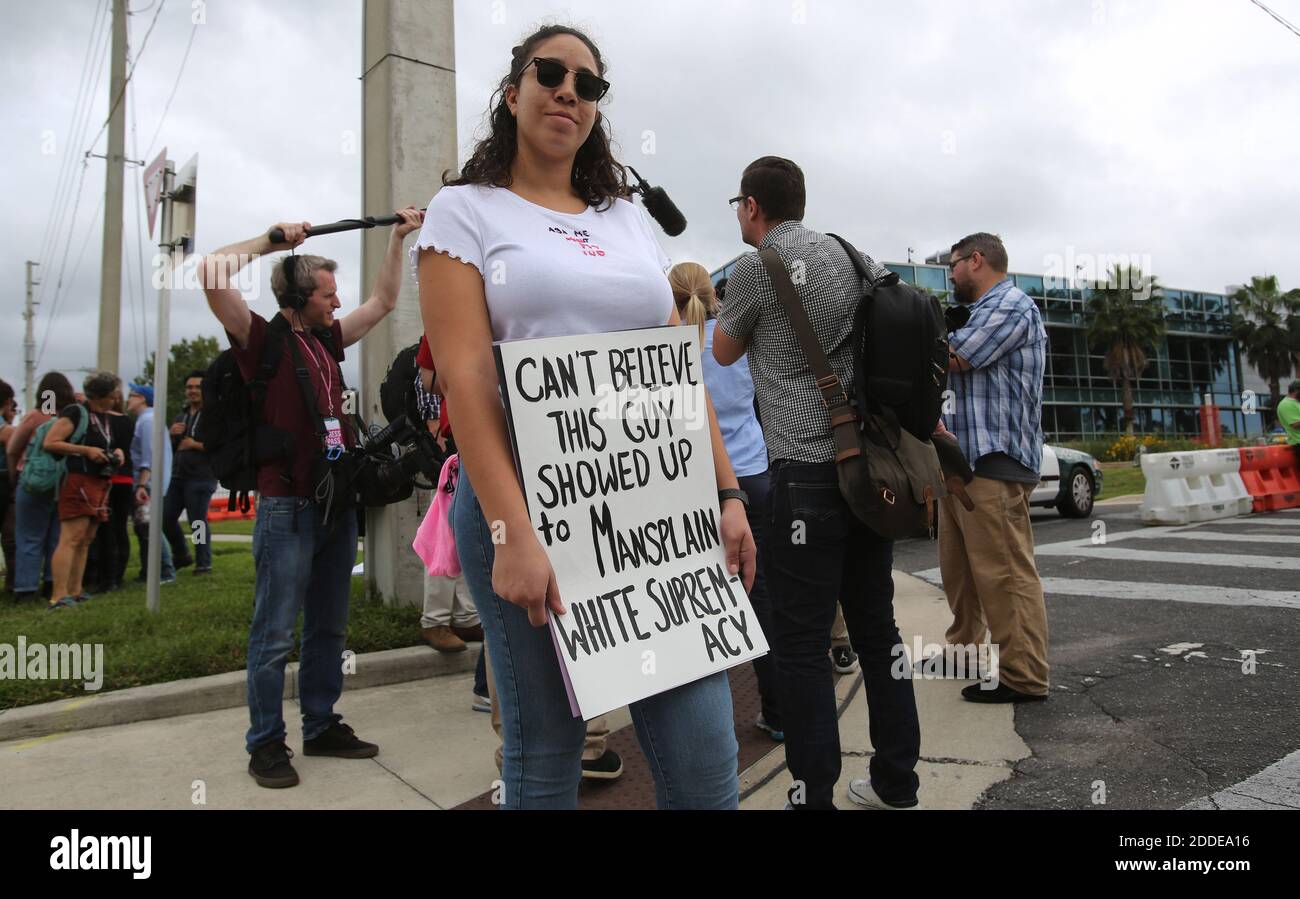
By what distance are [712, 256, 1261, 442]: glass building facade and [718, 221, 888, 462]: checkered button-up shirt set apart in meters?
43.1

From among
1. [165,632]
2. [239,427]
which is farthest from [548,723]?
[165,632]

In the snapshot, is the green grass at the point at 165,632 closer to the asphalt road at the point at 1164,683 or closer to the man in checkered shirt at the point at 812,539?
the man in checkered shirt at the point at 812,539

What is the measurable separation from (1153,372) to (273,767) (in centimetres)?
5570

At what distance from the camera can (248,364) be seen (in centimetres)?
339

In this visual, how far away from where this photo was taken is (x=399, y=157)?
550 cm

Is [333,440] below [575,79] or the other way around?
below

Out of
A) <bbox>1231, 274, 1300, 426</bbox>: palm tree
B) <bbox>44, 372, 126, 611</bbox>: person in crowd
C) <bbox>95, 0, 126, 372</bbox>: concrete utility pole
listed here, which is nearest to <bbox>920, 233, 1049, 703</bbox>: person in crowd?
<bbox>44, 372, 126, 611</bbox>: person in crowd

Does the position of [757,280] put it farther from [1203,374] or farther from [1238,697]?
[1203,374]

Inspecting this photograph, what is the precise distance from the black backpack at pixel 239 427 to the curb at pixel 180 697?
1.36m

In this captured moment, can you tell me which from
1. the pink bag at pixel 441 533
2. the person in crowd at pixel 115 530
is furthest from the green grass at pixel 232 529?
the pink bag at pixel 441 533

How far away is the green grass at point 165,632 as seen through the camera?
4312mm

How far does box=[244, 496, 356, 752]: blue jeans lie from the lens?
3.36 metres

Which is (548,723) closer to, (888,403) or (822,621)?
(822,621)

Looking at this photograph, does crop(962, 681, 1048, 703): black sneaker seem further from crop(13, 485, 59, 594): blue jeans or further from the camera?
crop(13, 485, 59, 594): blue jeans
